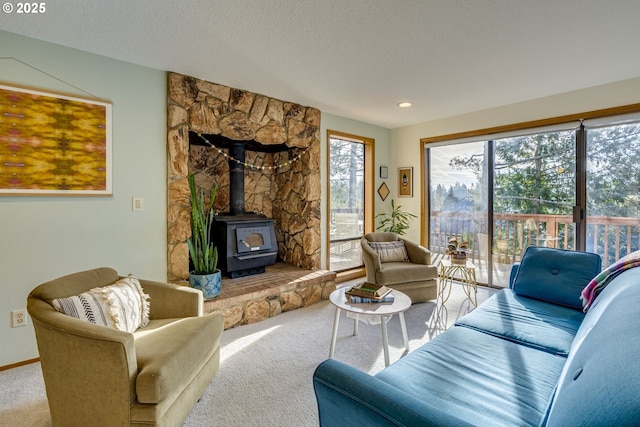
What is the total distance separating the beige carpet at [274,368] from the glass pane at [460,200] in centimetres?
129

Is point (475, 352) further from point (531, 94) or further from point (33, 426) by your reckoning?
point (531, 94)

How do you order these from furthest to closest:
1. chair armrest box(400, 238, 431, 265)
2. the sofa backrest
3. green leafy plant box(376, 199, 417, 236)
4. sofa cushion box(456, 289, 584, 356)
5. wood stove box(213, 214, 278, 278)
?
green leafy plant box(376, 199, 417, 236)
chair armrest box(400, 238, 431, 265)
wood stove box(213, 214, 278, 278)
sofa cushion box(456, 289, 584, 356)
the sofa backrest

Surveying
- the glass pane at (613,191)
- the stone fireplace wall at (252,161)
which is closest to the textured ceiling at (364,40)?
the stone fireplace wall at (252,161)

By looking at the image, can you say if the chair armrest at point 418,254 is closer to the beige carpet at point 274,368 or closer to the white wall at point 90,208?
the beige carpet at point 274,368

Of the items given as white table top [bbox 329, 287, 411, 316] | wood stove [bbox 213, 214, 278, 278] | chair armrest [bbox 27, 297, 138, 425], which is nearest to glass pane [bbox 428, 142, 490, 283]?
white table top [bbox 329, 287, 411, 316]

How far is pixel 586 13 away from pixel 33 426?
405 cm

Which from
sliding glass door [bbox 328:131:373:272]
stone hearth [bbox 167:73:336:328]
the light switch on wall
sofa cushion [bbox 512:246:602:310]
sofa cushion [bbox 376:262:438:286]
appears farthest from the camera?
sliding glass door [bbox 328:131:373:272]

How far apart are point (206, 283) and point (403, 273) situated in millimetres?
2026

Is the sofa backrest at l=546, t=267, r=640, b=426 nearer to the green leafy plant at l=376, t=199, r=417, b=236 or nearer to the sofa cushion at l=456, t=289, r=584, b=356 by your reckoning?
the sofa cushion at l=456, t=289, r=584, b=356

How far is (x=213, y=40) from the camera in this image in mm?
2307

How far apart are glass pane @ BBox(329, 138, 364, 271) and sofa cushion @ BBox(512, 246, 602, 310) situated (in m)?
2.51

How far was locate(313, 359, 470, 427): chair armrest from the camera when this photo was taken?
86 cm

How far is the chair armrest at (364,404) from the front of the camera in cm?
86

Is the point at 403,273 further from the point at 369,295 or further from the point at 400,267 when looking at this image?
the point at 369,295
